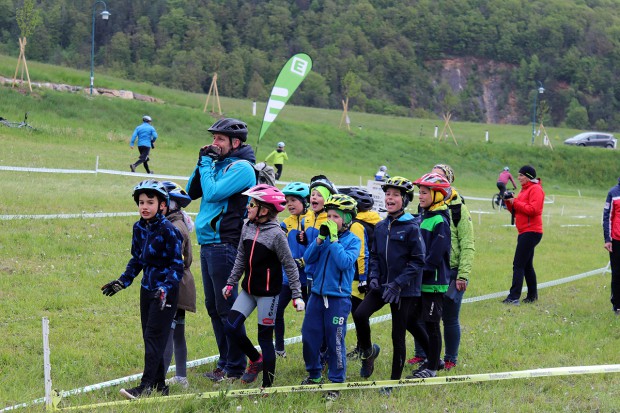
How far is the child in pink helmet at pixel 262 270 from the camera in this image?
6.75m

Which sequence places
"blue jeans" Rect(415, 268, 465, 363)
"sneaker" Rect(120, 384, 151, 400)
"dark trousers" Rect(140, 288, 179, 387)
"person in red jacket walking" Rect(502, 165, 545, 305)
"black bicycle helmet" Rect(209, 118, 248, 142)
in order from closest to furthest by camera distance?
→ "sneaker" Rect(120, 384, 151, 400) < "dark trousers" Rect(140, 288, 179, 387) < "black bicycle helmet" Rect(209, 118, 248, 142) < "blue jeans" Rect(415, 268, 465, 363) < "person in red jacket walking" Rect(502, 165, 545, 305)

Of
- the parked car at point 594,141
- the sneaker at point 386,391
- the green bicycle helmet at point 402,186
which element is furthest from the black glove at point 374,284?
the parked car at point 594,141

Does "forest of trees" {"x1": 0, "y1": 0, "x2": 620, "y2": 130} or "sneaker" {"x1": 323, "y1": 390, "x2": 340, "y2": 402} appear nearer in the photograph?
"sneaker" {"x1": 323, "y1": 390, "x2": 340, "y2": 402}

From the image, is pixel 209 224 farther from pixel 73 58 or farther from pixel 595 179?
pixel 73 58

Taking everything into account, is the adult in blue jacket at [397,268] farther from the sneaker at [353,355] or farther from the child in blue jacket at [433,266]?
the sneaker at [353,355]

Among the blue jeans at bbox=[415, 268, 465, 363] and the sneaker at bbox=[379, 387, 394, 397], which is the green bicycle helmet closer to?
the blue jeans at bbox=[415, 268, 465, 363]

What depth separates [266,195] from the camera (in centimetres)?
674

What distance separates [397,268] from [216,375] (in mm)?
1941

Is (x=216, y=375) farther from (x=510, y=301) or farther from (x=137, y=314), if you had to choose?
(x=510, y=301)

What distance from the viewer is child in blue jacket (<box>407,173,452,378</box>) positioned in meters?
7.44

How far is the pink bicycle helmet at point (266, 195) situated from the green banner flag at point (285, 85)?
9793mm

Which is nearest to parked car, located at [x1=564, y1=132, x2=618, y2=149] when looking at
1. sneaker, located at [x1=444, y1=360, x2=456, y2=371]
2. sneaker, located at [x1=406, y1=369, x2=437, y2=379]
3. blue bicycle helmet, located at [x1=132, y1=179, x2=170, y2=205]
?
sneaker, located at [x1=444, y1=360, x2=456, y2=371]

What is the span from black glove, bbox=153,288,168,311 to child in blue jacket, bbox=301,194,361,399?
4.44 feet

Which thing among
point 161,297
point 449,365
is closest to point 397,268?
point 449,365
